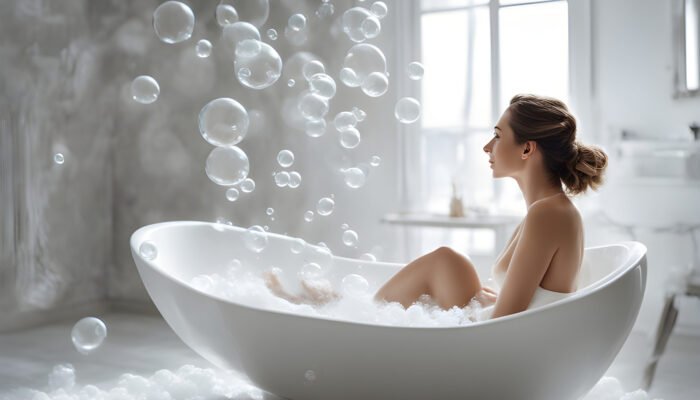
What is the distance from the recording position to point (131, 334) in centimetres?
339

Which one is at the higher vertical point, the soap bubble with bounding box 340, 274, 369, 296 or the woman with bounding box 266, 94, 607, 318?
the woman with bounding box 266, 94, 607, 318

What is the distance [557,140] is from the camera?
6.54 ft

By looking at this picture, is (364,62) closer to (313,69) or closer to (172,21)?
(313,69)

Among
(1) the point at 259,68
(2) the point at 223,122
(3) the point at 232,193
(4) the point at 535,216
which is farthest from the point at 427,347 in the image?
(3) the point at 232,193

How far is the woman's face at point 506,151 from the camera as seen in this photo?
205cm

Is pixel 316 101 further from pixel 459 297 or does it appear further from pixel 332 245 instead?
pixel 332 245

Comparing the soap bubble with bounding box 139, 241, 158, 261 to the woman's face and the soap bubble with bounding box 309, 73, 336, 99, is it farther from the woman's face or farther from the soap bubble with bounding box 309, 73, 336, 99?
the woman's face

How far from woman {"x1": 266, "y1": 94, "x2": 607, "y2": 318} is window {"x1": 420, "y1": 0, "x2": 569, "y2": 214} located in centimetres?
119

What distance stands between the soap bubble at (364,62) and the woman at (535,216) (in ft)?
2.04

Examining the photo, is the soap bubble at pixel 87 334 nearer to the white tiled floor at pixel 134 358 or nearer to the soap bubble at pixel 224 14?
the white tiled floor at pixel 134 358

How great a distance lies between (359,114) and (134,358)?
4.80ft

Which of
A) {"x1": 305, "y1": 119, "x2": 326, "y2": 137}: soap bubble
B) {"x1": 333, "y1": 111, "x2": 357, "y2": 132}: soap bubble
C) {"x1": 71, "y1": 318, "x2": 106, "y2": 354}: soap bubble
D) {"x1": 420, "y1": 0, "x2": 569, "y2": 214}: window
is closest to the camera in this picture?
{"x1": 71, "y1": 318, "x2": 106, "y2": 354}: soap bubble

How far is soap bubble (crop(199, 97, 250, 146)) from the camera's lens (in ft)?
7.45

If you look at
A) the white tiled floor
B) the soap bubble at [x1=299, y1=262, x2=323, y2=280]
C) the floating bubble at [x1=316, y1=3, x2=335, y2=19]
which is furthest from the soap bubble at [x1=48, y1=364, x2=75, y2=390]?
the floating bubble at [x1=316, y1=3, x2=335, y2=19]
